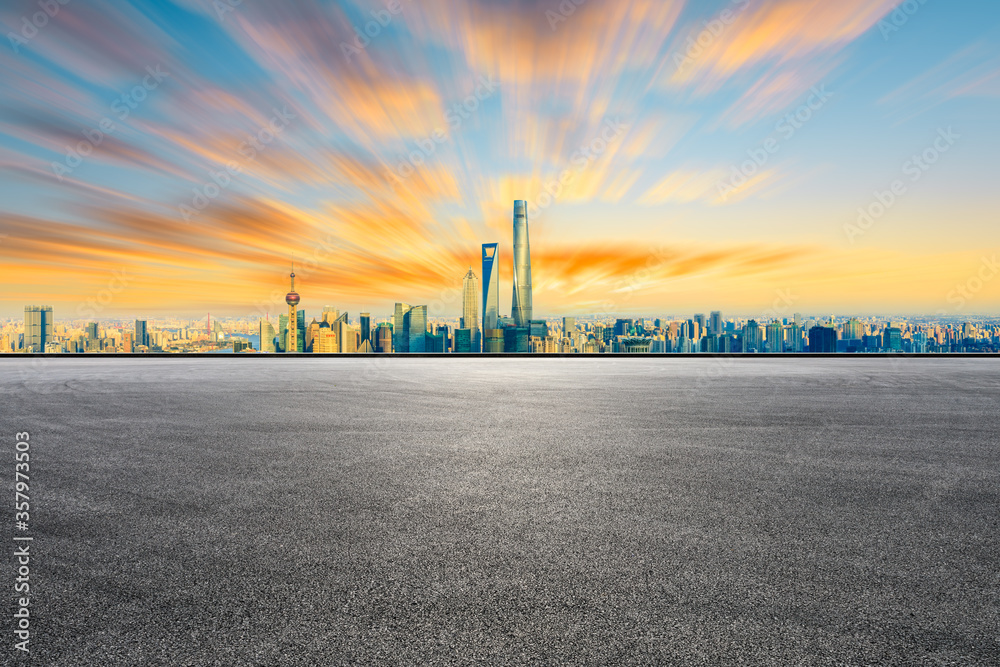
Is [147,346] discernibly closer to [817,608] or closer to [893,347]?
[817,608]

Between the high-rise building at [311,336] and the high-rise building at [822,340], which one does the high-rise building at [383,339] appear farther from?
the high-rise building at [822,340]

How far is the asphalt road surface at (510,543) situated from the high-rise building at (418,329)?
37777mm

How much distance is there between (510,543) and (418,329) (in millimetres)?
47320

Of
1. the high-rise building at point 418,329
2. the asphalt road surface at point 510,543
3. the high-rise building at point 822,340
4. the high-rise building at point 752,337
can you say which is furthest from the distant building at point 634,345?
the asphalt road surface at point 510,543

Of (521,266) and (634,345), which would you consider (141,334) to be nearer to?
(634,345)

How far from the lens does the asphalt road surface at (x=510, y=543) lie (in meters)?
3.07

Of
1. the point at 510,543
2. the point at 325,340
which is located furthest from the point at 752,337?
the point at 510,543

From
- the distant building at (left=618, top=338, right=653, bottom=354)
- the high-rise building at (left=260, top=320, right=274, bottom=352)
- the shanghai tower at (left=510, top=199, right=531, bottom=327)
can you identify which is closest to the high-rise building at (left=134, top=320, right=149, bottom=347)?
the high-rise building at (left=260, top=320, right=274, bottom=352)

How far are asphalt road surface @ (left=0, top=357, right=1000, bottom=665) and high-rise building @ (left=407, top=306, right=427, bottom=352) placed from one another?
124 feet

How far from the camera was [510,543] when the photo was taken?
446 centimetres

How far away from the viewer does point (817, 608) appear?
3.40 meters

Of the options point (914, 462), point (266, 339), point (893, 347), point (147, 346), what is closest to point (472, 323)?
point (266, 339)

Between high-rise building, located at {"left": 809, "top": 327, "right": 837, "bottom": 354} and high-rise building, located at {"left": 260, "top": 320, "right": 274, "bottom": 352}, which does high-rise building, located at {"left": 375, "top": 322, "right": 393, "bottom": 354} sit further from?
high-rise building, located at {"left": 809, "top": 327, "right": 837, "bottom": 354}

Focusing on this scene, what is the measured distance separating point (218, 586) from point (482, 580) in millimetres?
1576
